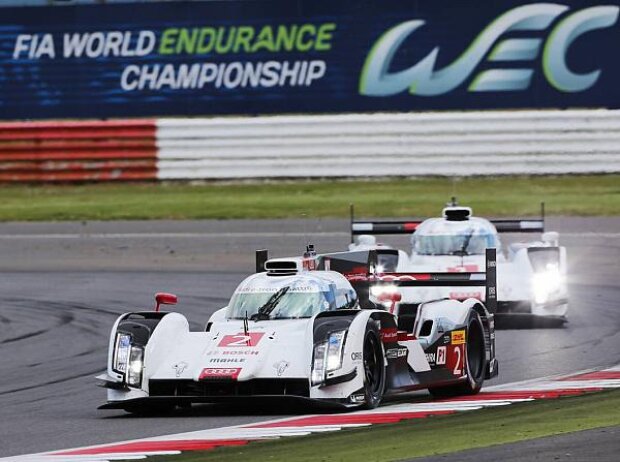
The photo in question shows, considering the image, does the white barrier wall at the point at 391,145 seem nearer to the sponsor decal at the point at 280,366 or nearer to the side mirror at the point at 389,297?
the side mirror at the point at 389,297

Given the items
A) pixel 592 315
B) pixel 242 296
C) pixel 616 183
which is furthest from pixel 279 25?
pixel 242 296

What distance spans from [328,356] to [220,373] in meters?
0.73

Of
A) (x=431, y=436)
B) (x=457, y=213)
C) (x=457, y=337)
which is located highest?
(x=457, y=213)

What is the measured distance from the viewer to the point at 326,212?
1056 inches

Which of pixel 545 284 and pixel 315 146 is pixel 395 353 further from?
pixel 315 146

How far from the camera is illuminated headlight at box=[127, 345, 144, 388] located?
34.9ft

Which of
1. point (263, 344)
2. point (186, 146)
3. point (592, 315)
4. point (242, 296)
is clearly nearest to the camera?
point (263, 344)

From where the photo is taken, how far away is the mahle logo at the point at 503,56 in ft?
92.9

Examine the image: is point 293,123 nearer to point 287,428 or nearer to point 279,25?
point 279,25

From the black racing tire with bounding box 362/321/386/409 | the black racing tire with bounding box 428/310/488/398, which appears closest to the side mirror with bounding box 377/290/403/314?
the black racing tire with bounding box 428/310/488/398

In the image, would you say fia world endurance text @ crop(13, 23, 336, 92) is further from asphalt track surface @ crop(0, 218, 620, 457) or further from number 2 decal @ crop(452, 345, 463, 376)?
number 2 decal @ crop(452, 345, 463, 376)

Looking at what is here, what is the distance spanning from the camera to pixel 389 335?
36.0 feet

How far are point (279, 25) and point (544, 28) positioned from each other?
496 centimetres

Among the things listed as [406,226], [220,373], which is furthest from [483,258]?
[220,373]
